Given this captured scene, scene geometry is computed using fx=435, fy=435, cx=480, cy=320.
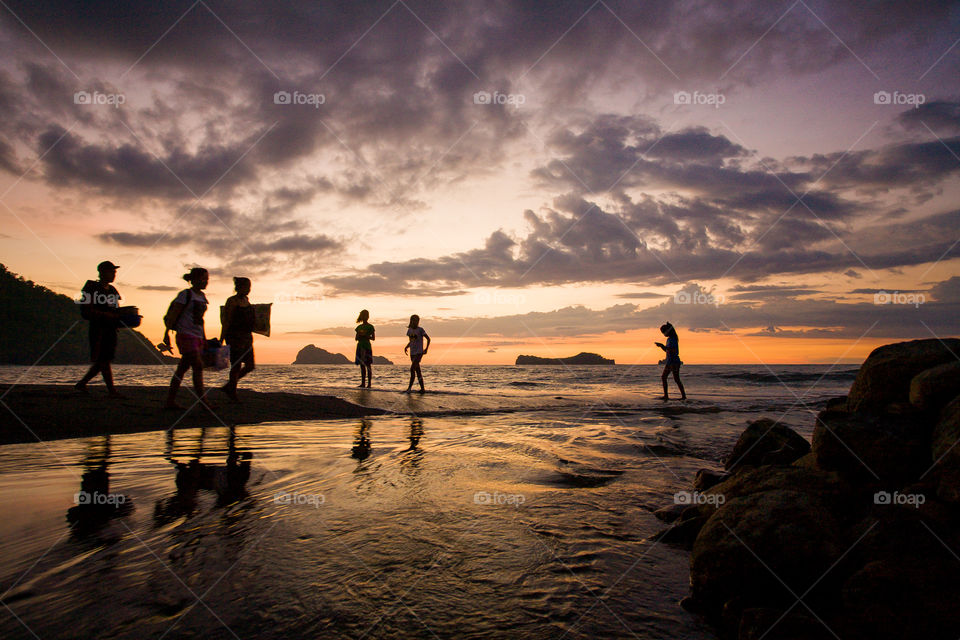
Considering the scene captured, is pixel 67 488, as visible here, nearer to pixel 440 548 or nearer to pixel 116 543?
pixel 116 543

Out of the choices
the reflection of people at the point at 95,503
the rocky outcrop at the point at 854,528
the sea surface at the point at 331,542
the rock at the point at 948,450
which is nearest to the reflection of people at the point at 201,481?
Answer: the sea surface at the point at 331,542

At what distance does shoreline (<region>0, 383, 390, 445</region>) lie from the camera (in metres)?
6.39

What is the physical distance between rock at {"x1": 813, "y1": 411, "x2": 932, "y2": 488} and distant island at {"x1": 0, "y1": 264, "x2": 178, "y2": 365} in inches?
2957

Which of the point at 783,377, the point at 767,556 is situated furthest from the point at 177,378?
the point at 783,377

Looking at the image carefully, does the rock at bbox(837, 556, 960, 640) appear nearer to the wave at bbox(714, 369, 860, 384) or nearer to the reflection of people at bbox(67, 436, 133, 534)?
the reflection of people at bbox(67, 436, 133, 534)

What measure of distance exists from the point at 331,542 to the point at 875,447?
4.29 m

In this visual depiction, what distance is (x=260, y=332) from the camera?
9656 millimetres

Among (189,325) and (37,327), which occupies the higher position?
(37,327)

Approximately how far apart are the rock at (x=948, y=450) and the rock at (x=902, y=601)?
79 cm

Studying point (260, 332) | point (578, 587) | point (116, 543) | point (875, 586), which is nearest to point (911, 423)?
point (875, 586)

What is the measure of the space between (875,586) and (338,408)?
9.70m

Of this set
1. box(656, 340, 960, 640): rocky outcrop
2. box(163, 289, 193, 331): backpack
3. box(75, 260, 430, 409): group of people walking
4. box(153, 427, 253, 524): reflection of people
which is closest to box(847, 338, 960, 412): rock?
box(656, 340, 960, 640): rocky outcrop

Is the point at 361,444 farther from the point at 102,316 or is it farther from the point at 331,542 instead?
the point at 102,316

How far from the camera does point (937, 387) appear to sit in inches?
142
